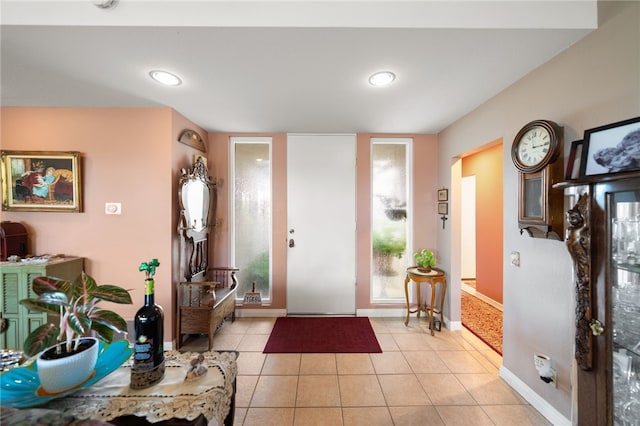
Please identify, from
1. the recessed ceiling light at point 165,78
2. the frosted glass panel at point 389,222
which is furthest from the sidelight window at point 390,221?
the recessed ceiling light at point 165,78

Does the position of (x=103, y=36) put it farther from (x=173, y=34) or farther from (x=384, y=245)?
(x=384, y=245)

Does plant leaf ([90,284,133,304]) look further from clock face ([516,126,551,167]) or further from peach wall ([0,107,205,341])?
clock face ([516,126,551,167])

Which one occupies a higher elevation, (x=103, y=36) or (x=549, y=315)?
(x=103, y=36)

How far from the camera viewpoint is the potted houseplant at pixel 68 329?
2.50 feet

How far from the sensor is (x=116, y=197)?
7.73 ft

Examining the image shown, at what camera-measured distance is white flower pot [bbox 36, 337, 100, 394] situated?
76 centimetres

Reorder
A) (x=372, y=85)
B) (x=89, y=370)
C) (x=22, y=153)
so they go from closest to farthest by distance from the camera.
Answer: (x=89, y=370) < (x=372, y=85) < (x=22, y=153)

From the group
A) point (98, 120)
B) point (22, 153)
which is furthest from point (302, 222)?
point (22, 153)

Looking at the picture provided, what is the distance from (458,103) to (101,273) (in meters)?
3.66

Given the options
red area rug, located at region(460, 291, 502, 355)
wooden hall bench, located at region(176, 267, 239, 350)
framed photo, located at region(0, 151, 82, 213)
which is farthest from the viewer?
red area rug, located at region(460, 291, 502, 355)

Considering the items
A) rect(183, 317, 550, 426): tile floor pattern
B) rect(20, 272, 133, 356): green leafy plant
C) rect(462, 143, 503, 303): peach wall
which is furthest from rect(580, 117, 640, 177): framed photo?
rect(462, 143, 503, 303): peach wall

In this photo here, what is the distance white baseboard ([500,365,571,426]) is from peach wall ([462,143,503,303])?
1.83 metres

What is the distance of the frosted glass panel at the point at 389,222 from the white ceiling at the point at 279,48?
41.8 inches

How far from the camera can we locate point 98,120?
235cm
